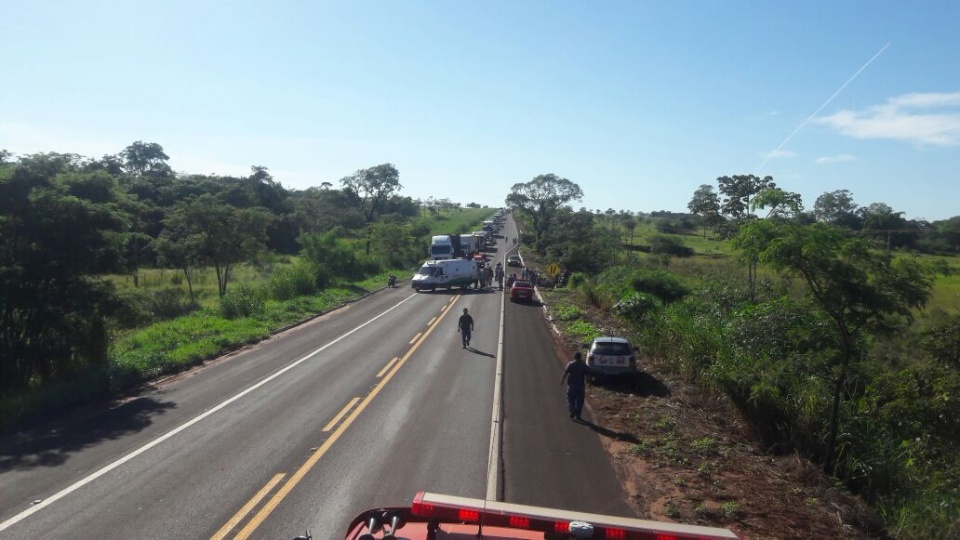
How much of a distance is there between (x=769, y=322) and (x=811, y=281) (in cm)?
490

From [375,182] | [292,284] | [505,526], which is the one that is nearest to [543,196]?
[375,182]

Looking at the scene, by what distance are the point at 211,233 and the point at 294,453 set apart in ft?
100

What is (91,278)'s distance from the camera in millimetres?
16578

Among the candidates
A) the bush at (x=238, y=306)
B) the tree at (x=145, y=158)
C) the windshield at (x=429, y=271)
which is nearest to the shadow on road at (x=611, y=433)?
the bush at (x=238, y=306)

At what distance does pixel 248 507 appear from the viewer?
8.16 m

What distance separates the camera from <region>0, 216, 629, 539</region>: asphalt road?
802 cm

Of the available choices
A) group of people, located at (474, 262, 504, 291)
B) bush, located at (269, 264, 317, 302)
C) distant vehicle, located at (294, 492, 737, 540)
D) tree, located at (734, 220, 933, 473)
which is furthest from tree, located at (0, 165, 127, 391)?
group of people, located at (474, 262, 504, 291)

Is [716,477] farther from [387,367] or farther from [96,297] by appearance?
[96,297]

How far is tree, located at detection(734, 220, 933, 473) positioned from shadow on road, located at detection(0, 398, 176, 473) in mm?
11628

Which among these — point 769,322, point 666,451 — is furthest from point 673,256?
point 666,451

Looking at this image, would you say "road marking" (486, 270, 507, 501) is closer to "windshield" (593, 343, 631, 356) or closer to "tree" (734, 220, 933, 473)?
"windshield" (593, 343, 631, 356)

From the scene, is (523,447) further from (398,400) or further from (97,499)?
(97,499)

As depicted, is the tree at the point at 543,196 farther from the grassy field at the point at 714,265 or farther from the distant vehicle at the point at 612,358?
the distant vehicle at the point at 612,358

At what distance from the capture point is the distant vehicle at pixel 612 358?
1652 cm
